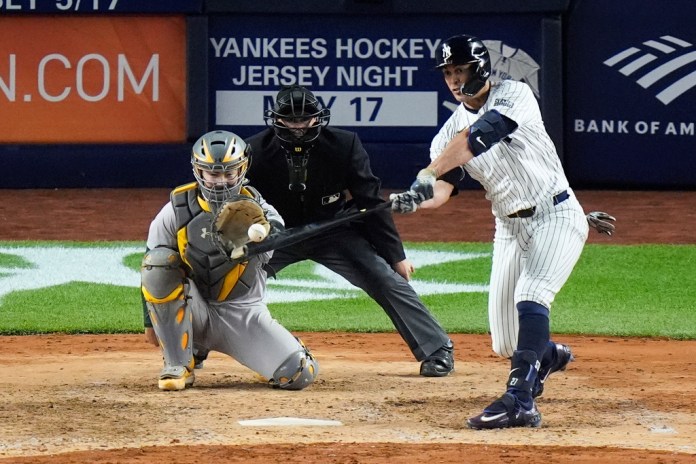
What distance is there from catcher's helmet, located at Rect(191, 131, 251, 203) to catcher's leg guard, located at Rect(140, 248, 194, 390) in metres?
0.36

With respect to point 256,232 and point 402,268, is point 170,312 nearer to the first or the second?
point 256,232

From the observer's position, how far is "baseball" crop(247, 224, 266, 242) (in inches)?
248

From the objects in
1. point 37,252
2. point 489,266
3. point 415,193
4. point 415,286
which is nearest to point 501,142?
point 415,193

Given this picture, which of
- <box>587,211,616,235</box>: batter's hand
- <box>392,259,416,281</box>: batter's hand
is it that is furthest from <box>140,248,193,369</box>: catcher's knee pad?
<box>587,211,616,235</box>: batter's hand

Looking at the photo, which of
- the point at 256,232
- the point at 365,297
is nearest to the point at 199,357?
the point at 256,232

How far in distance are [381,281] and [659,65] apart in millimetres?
8297

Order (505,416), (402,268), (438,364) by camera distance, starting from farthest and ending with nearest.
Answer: (402,268) < (438,364) < (505,416)

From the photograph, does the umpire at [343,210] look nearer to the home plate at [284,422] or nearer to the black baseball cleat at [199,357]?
the black baseball cleat at [199,357]

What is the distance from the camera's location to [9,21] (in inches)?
578

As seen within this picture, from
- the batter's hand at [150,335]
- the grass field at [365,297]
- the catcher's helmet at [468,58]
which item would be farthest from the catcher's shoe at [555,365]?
the grass field at [365,297]

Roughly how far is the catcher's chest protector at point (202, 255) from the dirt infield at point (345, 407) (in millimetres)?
507

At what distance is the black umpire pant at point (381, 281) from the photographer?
7.36 meters

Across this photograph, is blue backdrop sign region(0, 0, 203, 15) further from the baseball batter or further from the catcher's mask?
the baseball batter

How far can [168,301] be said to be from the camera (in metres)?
6.61
